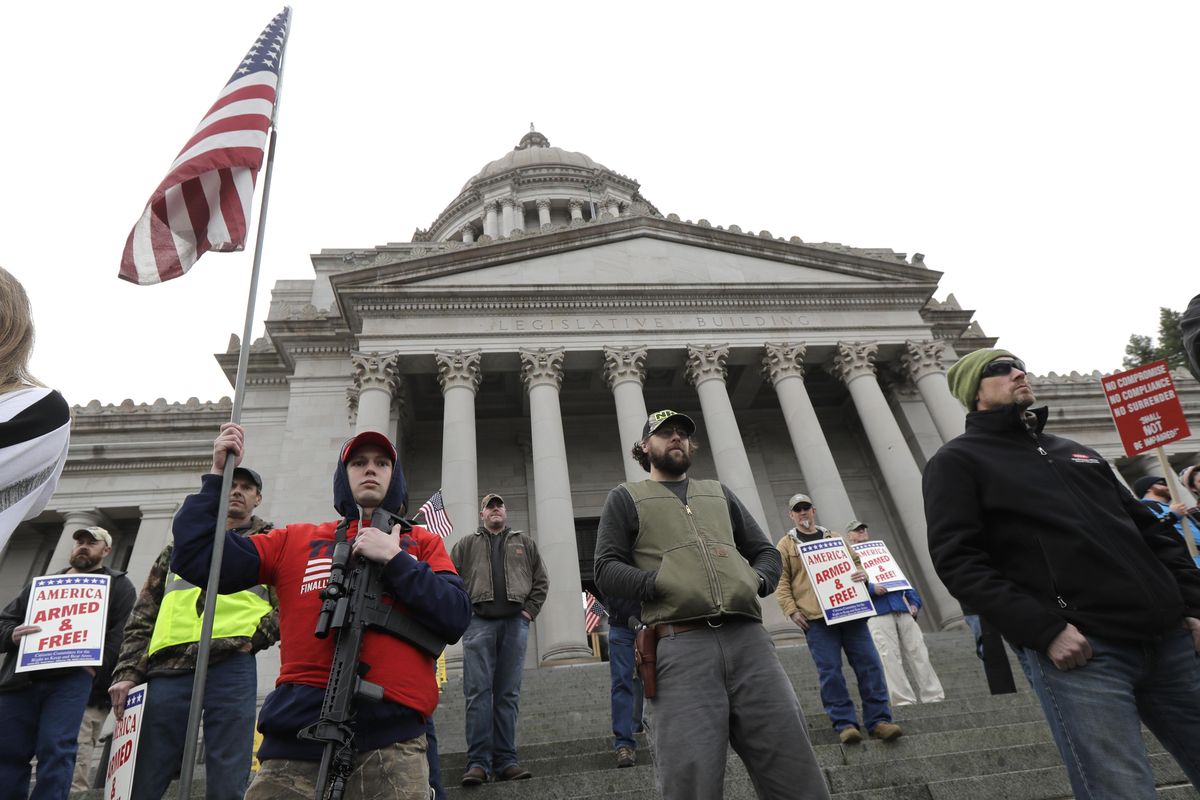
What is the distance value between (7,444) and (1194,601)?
5117mm

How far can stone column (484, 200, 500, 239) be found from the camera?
3866 centimetres

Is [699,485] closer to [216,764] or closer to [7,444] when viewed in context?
[7,444]

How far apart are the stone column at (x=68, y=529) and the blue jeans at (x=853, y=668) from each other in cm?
1951

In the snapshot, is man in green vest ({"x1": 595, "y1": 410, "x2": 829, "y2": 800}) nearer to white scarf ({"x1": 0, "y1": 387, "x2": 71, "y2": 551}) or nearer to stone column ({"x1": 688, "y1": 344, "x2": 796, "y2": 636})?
white scarf ({"x1": 0, "y1": 387, "x2": 71, "y2": 551})

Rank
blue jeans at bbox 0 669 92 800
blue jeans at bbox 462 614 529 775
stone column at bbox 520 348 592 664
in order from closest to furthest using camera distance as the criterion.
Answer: blue jeans at bbox 0 669 92 800 < blue jeans at bbox 462 614 529 775 < stone column at bbox 520 348 592 664

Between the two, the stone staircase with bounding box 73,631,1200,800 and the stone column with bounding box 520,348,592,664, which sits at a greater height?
the stone column with bounding box 520,348,592,664

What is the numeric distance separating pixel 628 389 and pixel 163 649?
14445mm

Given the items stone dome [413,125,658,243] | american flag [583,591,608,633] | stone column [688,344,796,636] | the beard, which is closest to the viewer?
the beard

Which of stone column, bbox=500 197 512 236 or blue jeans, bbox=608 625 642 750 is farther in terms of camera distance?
stone column, bbox=500 197 512 236

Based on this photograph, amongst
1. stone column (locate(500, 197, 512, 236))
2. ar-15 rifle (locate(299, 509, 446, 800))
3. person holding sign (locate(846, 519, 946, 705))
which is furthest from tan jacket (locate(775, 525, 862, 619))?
stone column (locate(500, 197, 512, 236))

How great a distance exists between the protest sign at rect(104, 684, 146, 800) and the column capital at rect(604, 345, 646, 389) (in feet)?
48.6

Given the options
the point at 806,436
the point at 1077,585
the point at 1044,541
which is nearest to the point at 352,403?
the point at 806,436

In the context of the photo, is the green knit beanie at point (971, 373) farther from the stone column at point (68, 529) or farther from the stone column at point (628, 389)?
the stone column at point (68, 529)

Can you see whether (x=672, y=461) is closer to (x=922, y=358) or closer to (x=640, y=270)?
(x=640, y=270)
